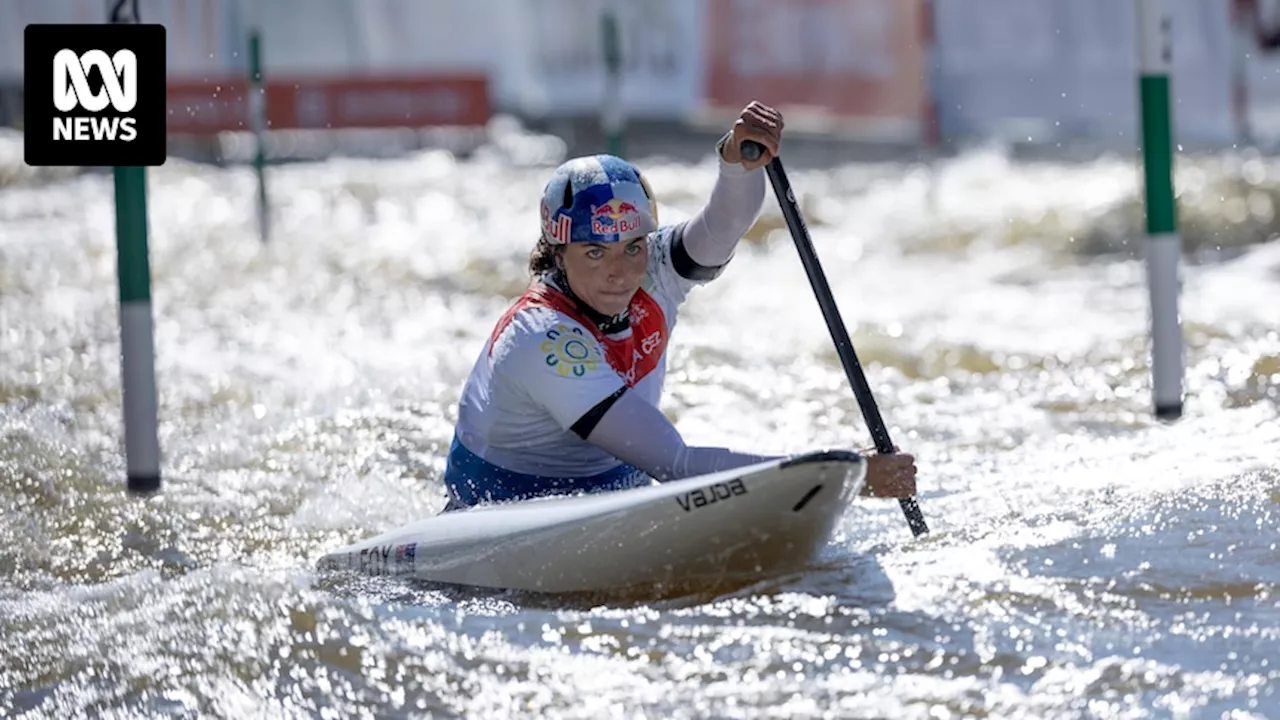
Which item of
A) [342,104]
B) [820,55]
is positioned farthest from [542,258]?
[342,104]

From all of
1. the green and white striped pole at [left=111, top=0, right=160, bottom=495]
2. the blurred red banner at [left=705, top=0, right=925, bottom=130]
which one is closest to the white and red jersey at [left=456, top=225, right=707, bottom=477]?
the green and white striped pole at [left=111, top=0, right=160, bottom=495]

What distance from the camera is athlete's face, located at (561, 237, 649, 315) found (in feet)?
13.4

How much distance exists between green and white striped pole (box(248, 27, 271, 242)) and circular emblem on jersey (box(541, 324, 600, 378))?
5.75 m

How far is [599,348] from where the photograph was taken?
3.99m

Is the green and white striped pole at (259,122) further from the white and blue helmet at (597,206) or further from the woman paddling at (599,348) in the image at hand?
the white and blue helmet at (597,206)

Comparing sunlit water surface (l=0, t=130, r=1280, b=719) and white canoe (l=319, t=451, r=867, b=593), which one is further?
white canoe (l=319, t=451, r=867, b=593)

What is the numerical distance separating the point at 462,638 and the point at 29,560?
59.8 inches

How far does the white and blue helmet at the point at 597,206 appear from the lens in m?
4.05

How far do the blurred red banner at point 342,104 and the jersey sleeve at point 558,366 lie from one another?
12064 mm

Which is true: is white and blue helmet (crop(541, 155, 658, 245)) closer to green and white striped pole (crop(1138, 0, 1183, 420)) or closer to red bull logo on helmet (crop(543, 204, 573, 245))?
red bull logo on helmet (crop(543, 204, 573, 245))

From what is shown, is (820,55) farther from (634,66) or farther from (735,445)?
(735,445)

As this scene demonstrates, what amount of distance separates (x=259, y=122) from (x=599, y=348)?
24.1 ft

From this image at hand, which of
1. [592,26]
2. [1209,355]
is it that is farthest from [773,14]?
[1209,355]

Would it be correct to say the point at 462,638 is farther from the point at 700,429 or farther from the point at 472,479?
the point at 700,429
